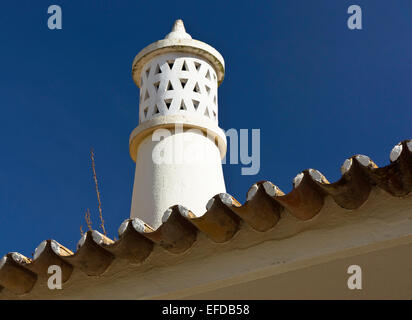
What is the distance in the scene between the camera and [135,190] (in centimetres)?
613

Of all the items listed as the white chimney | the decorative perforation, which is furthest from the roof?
the decorative perforation

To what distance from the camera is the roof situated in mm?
3174

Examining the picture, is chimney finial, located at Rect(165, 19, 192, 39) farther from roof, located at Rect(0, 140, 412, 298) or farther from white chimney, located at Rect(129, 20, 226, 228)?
roof, located at Rect(0, 140, 412, 298)

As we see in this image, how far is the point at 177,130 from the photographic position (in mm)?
6078

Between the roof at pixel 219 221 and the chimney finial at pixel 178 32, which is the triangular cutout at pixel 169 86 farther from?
the roof at pixel 219 221

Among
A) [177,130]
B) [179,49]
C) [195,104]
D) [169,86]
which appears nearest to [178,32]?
[179,49]

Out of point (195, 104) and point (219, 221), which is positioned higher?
point (195, 104)

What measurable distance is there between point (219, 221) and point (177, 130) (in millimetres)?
2642

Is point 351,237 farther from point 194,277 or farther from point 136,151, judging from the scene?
point 136,151

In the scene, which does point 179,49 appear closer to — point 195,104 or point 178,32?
point 178,32

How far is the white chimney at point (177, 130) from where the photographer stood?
584 centimetres
